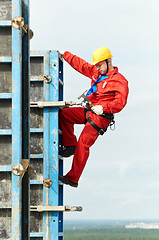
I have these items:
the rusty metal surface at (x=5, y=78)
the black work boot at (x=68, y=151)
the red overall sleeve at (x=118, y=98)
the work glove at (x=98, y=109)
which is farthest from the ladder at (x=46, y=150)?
the rusty metal surface at (x=5, y=78)

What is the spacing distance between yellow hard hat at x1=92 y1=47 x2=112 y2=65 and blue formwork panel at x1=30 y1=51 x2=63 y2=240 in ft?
1.82

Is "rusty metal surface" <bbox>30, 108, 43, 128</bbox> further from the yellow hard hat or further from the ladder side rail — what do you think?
the ladder side rail

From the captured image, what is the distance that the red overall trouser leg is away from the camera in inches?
343

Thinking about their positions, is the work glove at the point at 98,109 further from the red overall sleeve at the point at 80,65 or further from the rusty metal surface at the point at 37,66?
the rusty metal surface at the point at 37,66

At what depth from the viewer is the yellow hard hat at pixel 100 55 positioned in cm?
866

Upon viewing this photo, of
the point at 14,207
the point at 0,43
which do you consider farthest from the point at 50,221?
the point at 0,43

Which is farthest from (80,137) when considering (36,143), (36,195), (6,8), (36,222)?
(6,8)

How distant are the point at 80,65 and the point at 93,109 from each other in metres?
0.80

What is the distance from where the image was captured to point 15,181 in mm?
6672

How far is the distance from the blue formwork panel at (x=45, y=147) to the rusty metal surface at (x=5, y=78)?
185cm

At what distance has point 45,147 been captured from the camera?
8594 mm

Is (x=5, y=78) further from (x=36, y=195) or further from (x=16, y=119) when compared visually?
(x=36, y=195)

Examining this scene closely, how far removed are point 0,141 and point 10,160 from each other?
249mm

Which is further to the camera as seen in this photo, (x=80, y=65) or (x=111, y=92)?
(x=80, y=65)
